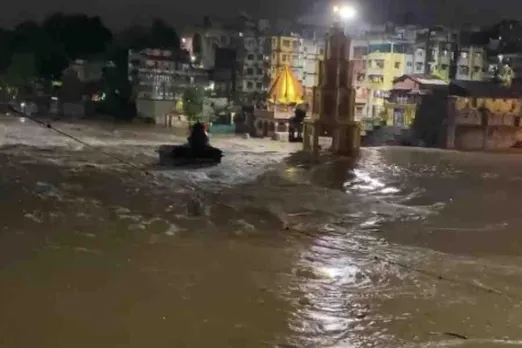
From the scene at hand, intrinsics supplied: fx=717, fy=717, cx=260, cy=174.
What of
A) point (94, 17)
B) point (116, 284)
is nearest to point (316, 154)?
point (116, 284)

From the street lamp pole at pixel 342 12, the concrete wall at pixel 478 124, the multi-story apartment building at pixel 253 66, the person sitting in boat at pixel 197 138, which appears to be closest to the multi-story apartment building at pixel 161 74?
the multi-story apartment building at pixel 253 66

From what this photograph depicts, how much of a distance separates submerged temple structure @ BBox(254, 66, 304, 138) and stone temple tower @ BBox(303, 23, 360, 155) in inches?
204

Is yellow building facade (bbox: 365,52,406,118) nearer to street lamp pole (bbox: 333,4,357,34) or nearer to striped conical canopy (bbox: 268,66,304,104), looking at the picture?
striped conical canopy (bbox: 268,66,304,104)

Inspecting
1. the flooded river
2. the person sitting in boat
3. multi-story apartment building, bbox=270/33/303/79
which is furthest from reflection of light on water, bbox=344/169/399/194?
multi-story apartment building, bbox=270/33/303/79

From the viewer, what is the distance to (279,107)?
2797 centimetres

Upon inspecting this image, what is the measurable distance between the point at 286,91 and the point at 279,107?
111cm

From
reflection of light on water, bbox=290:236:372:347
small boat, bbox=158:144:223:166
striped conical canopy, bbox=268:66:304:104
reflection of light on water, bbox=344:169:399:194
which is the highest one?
striped conical canopy, bbox=268:66:304:104

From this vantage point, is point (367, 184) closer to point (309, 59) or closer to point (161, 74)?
point (309, 59)

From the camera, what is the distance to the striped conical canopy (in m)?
28.6

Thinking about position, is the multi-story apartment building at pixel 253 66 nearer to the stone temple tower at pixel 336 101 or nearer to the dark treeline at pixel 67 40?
the dark treeline at pixel 67 40

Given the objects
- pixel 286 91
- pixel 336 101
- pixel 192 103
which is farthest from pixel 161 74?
pixel 336 101

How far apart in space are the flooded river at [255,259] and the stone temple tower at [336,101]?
5.40m

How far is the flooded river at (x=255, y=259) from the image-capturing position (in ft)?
20.1

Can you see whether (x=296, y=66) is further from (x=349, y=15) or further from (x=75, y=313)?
(x=75, y=313)
